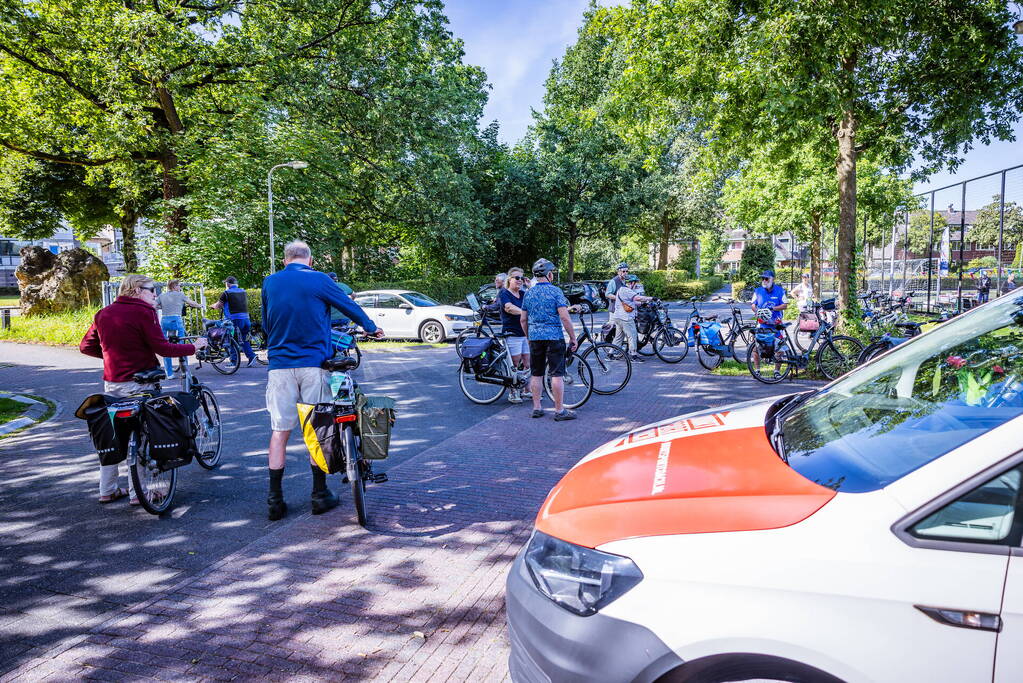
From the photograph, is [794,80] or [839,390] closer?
[839,390]

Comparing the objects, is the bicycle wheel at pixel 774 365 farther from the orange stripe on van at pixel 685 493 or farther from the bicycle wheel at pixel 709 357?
the orange stripe on van at pixel 685 493

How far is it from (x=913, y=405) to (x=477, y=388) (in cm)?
692

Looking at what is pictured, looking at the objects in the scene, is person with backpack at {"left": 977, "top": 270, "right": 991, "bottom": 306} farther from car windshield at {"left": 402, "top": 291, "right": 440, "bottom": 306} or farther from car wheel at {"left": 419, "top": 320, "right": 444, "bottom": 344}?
car windshield at {"left": 402, "top": 291, "right": 440, "bottom": 306}

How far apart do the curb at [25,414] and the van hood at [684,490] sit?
8.21m

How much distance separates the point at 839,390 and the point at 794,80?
30.5 ft

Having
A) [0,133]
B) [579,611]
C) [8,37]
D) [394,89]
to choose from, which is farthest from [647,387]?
[0,133]

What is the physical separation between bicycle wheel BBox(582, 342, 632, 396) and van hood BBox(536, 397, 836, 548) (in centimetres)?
654

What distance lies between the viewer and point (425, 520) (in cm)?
462

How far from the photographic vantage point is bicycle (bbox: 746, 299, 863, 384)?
9.95 meters

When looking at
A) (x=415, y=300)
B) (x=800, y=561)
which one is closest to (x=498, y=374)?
(x=800, y=561)

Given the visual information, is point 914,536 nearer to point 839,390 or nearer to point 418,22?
point 839,390

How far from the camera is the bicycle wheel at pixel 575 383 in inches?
338

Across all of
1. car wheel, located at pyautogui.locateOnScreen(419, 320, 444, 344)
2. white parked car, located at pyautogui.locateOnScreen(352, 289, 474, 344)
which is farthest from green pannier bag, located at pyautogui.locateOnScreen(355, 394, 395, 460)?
car wheel, located at pyautogui.locateOnScreen(419, 320, 444, 344)

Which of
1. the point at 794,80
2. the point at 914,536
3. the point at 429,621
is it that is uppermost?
the point at 794,80
